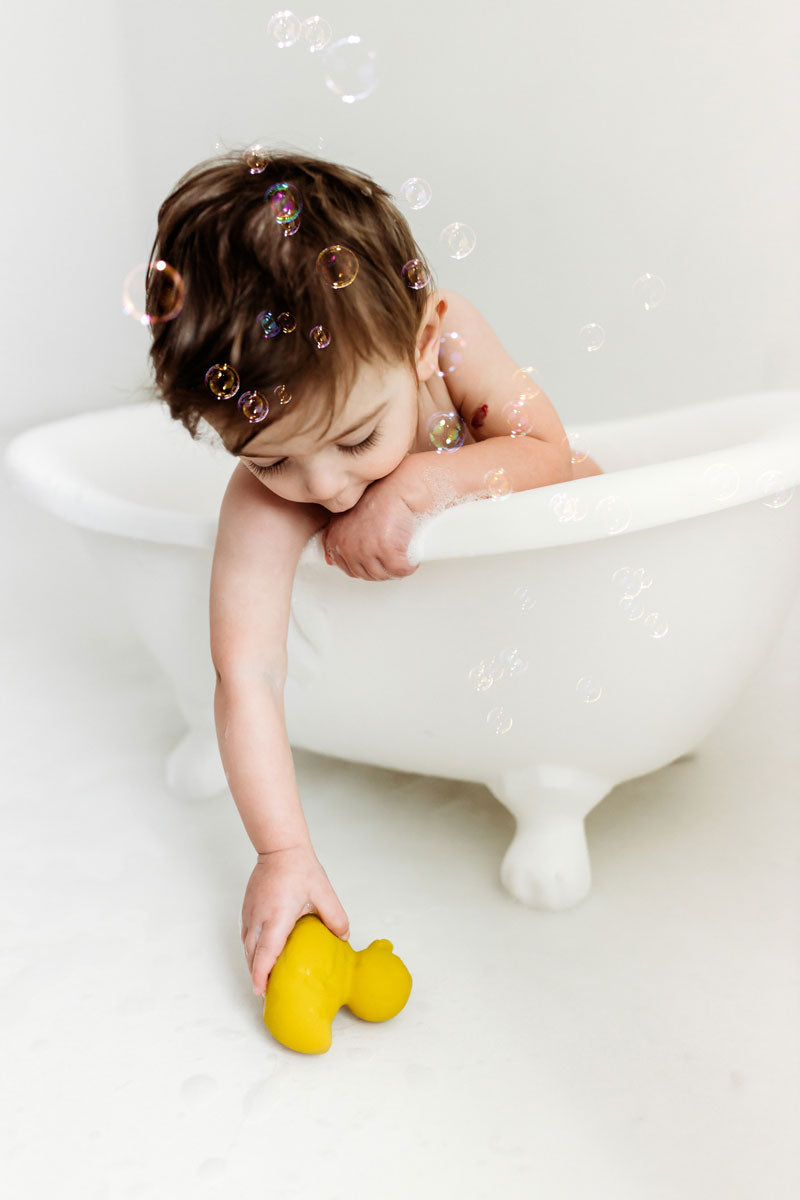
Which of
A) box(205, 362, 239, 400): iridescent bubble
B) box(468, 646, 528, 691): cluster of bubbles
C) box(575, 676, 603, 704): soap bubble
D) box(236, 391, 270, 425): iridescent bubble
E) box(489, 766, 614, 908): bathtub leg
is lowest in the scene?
box(489, 766, 614, 908): bathtub leg

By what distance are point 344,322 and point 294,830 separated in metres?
0.51

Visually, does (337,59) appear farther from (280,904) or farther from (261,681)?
(280,904)

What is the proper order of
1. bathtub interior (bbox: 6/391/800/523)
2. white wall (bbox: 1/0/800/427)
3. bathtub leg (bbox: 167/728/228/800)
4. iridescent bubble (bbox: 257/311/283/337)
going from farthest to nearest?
white wall (bbox: 1/0/800/427) → bathtub leg (bbox: 167/728/228/800) → bathtub interior (bbox: 6/391/800/523) → iridescent bubble (bbox: 257/311/283/337)

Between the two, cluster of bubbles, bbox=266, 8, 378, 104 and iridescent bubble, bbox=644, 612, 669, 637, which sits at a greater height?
cluster of bubbles, bbox=266, 8, 378, 104

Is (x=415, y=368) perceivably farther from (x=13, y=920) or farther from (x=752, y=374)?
(x=752, y=374)

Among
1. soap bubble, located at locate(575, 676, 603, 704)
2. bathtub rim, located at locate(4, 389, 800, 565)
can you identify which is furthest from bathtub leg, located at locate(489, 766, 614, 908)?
bathtub rim, located at locate(4, 389, 800, 565)

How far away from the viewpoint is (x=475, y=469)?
3.60ft

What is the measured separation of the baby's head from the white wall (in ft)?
2.45

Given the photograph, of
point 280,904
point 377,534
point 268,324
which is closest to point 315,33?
point 268,324

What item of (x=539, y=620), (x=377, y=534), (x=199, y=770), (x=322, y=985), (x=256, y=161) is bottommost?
(x=199, y=770)

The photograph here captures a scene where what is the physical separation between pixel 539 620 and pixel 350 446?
0.28 m

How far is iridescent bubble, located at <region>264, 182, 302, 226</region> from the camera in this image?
2.96ft

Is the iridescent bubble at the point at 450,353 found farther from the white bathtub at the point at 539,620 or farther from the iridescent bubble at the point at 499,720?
the iridescent bubble at the point at 499,720

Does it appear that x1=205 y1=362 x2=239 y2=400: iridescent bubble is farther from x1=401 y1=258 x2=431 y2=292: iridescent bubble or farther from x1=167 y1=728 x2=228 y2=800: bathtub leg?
x1=167 y1=728 x2=228 y2=800: bathtub leg
